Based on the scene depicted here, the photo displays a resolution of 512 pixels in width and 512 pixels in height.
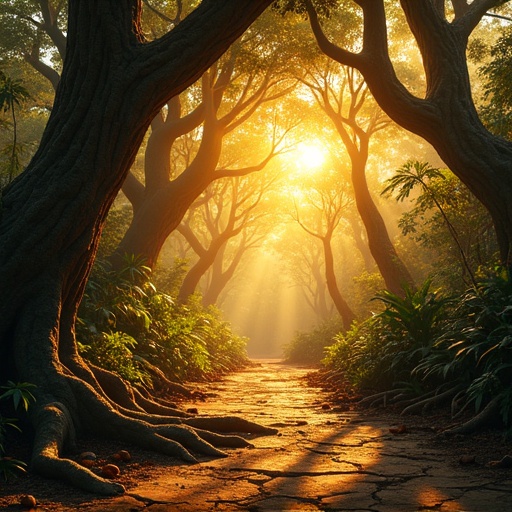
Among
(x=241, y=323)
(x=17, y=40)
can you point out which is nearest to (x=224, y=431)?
(x=17, y=40)

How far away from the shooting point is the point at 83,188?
595 cm

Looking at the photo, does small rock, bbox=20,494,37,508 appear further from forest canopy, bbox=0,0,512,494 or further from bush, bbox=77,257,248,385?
bush, bbox=77,257,248,385

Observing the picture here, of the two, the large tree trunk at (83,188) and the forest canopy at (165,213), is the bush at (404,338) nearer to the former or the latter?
the forest canopy at (165,213)

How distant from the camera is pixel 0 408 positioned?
5.55 m

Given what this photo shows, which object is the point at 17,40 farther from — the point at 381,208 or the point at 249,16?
the point at 381,208

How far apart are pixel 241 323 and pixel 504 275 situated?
2529 inches

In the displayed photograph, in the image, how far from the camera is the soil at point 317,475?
12.4 ft

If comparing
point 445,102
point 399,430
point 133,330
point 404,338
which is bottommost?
point 399,430

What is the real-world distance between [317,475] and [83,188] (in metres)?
3.39

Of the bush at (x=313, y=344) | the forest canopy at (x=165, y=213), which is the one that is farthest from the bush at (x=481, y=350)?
the bush at (x=313, y=344)

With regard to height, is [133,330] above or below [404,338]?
below

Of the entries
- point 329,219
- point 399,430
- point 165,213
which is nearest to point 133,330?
point 165,213

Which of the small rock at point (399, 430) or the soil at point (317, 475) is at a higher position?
the small rock at point (399, 430)

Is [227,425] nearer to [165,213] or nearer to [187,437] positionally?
[187,437]
